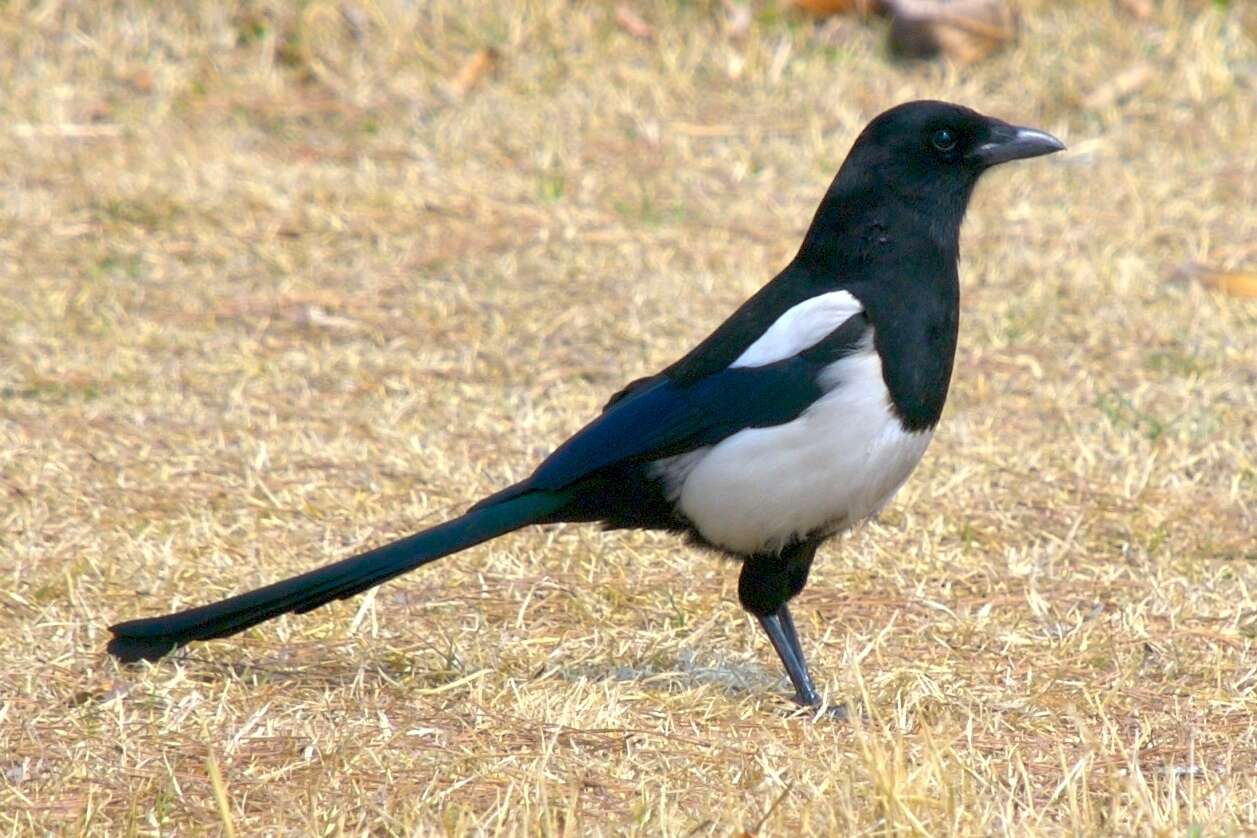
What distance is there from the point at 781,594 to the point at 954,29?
4.64m

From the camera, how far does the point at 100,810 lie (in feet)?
8.78

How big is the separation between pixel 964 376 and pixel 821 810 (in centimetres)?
272

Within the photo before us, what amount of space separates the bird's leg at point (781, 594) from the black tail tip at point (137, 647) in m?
0.97

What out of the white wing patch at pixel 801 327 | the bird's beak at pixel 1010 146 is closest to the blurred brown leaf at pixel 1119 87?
the bird's beak at pixel 1010 146

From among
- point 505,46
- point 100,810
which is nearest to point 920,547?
point 100,810

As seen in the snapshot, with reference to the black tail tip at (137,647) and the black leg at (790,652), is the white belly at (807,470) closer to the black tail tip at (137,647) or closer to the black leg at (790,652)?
the black leg at (790,652)

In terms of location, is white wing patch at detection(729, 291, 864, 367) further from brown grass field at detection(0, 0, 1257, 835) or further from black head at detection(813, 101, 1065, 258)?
brown grass field at detection(0, 0, 1257, 835)

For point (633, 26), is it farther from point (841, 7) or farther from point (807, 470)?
point (807, 470)

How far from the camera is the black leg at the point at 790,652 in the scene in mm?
3287

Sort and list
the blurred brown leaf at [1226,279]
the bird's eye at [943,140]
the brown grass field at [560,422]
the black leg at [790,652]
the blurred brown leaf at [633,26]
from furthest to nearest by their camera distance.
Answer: the blurred brown leaf at [633,26] → the blurred brown leaf at [1226,279] → the bird's eye at [943,140] → the black leg at [790,652] → the brown grass field at [560,422]

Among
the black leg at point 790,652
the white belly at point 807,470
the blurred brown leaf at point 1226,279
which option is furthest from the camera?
the blurred brown leaf at point 1226,279

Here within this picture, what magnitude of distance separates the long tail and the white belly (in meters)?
0.30

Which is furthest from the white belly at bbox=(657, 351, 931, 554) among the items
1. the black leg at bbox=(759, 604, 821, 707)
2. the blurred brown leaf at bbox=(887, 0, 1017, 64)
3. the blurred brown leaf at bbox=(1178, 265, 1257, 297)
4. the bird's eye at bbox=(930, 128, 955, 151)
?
the blurred brown leaf at bbox=(887, 0, 1017, 64)

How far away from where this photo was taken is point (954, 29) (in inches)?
296
